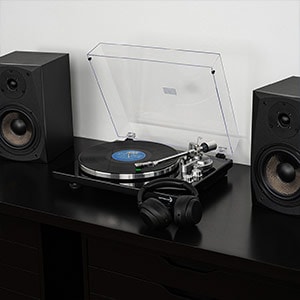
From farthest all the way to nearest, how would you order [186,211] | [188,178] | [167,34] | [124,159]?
[167,34]
[124,159]
[188,178]
[186,211]

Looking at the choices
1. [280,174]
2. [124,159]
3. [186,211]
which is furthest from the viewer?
[124,159]

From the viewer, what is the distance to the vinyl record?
1594mm

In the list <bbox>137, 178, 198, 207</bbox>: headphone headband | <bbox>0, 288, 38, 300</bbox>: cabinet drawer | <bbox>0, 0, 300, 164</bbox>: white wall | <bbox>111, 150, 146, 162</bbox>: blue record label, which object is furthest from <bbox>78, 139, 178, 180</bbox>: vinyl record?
<bbox>0, 288, 38, 300</bbox>: cabinet drawer

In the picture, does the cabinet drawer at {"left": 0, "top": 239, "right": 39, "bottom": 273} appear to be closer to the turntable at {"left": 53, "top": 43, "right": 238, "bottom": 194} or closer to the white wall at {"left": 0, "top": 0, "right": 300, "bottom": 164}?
the turntable at {"left": 53, "top": 43, "right": 238, "bottom": 194}

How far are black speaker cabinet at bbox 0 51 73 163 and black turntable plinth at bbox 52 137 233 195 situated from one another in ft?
0.32

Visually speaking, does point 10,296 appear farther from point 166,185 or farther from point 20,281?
point 166,185

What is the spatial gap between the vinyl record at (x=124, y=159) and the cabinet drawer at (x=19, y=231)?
189 millimetres

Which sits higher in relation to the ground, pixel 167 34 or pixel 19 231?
pixel 167 34

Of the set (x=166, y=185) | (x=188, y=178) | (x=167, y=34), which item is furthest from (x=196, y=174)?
(x=167, y=34)

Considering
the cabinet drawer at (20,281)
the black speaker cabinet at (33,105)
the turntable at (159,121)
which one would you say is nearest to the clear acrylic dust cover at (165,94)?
the turntable at (159,121)

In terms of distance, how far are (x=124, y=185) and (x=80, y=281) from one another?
1.18ft

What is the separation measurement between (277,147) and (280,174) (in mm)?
70

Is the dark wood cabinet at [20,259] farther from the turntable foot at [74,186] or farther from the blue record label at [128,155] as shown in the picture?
the blue record label at [128,155]

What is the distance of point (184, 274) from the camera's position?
4.61 feet
